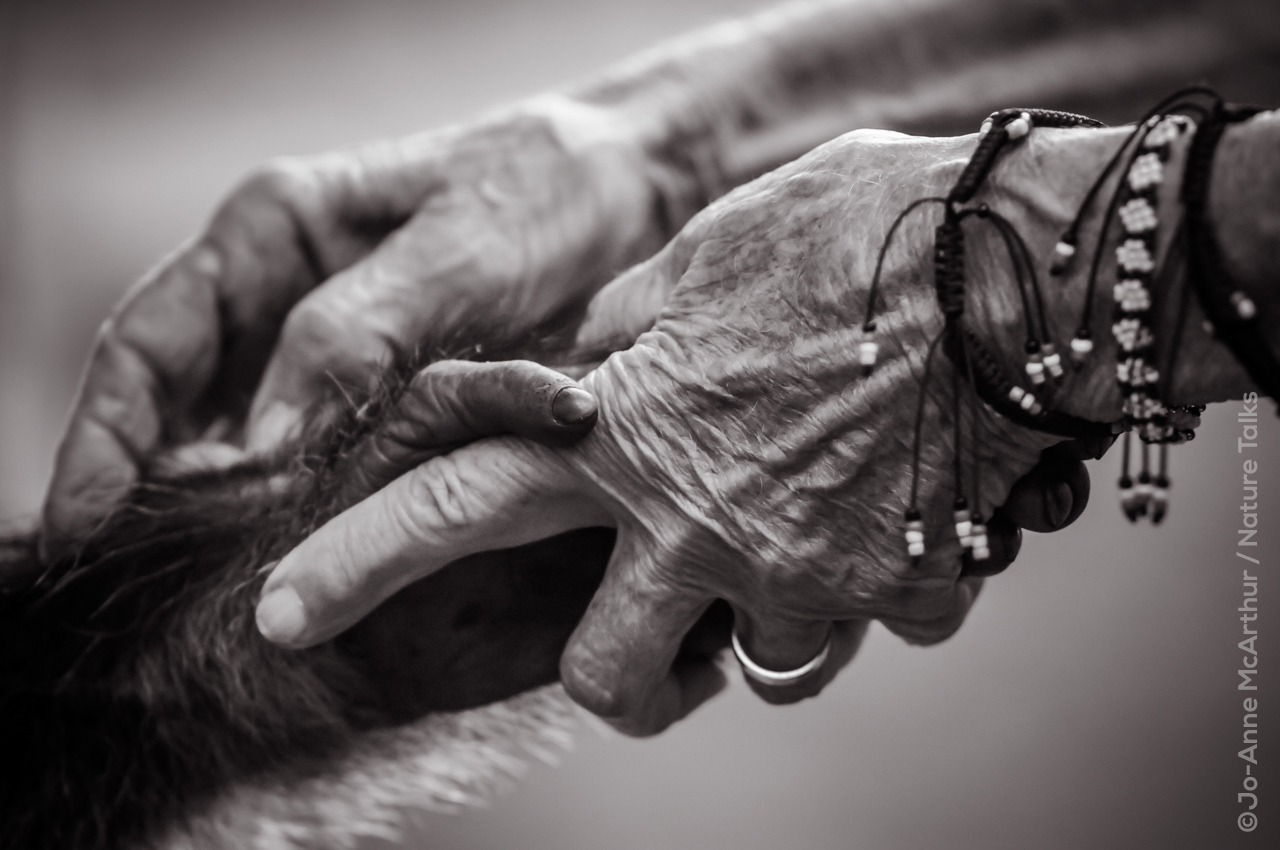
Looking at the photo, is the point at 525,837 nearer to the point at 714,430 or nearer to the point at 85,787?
the point at 85,787

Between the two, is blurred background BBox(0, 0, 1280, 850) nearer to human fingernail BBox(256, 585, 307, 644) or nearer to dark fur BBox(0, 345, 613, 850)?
dark fur BBox(0, 345, 613, 850)

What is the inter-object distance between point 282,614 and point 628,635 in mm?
188

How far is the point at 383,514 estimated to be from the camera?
52 cm

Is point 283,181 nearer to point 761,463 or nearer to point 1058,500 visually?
point 761,463

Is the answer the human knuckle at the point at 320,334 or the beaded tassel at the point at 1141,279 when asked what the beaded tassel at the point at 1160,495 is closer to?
the beaded tassel at the point at 1141,279

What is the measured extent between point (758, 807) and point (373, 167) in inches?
38.4

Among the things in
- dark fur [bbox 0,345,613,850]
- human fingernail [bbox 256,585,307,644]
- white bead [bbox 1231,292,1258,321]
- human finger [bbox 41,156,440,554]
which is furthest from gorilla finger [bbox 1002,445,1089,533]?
human finger [bbox 41,156,440,554]

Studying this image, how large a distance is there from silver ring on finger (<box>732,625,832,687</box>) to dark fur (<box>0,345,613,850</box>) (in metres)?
0.10

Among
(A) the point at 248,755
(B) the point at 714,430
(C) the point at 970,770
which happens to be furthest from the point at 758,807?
(B) the point at 714,430

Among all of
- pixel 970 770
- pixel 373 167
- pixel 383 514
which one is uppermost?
pixel 373 167

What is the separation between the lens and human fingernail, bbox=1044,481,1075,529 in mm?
444

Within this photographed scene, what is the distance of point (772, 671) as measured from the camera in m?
0.54

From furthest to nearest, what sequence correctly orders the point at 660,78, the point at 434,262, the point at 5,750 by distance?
the point at 660,78, the point at 434,262, the point at 5,750

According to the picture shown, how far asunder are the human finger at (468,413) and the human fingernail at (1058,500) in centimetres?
21
